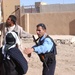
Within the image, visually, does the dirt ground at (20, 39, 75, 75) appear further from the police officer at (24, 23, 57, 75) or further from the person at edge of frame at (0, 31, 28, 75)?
the person at edge of frame at (0, 31, 28, 75)

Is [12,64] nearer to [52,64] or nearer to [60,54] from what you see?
[52,64]

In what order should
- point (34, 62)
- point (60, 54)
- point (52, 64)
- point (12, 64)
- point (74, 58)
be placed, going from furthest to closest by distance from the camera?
point (60, 54) → point (74, 58) → point (34, 62) → point (52, 64) → point (12, 64)

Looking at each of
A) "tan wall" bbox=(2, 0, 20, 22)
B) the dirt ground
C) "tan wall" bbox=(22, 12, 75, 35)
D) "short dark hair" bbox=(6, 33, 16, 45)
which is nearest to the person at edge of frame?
"short dark hair" bbox=(6, 33, 16, 45)

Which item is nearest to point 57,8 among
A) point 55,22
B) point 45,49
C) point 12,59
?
point 55,22

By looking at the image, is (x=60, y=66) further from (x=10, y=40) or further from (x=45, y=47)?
(x=10, y=40)

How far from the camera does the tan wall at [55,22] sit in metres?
24.2

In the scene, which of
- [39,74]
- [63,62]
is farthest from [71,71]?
[63,62]

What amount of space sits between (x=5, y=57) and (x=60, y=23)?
1946cm

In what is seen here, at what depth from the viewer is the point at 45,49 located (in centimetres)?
516

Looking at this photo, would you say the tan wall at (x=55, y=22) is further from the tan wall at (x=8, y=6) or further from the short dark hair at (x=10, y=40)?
the short dark hair at (x=10, y=40)

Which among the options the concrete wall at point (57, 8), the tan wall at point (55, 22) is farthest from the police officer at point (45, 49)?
the concrete wall at point (57, 8)

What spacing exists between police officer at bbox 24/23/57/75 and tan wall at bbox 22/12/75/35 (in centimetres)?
1878

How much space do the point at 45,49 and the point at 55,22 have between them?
64.0 ft

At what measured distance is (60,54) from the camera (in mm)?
12367
